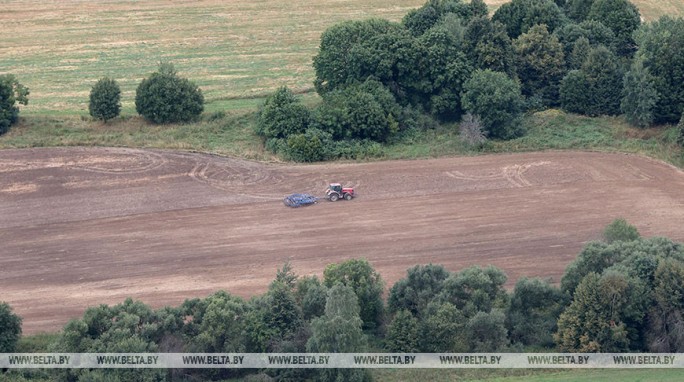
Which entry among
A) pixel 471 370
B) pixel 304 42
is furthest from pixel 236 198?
pixel 304 42

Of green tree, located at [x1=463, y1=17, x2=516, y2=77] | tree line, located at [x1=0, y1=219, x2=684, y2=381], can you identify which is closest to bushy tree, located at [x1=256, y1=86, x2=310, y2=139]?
green tree, located at [x1=463, y1=17, x2=516, y2=77]

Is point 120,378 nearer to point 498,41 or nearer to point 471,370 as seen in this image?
point 471,370

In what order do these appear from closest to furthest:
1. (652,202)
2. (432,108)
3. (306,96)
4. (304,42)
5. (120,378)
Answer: (120,378)
(652,202)
(432,108)
(306,96)
(304,42)

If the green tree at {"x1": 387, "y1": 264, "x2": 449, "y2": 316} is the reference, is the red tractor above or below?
above

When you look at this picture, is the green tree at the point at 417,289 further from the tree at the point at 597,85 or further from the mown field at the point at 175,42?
the mown field at the point at 175,42

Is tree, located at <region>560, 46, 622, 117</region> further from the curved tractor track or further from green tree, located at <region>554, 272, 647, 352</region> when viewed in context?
green tree, located at <region>554, 272, 647, 352</region>
